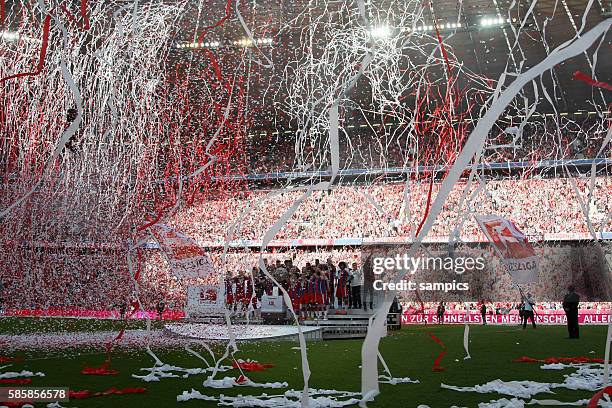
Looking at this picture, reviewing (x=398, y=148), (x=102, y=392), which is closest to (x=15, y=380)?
(x=102, y=392)

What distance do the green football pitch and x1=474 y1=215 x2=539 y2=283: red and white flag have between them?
230 cm

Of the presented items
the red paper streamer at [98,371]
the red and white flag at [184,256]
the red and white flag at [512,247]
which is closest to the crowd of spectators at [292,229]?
the red and white flag at [512,247]

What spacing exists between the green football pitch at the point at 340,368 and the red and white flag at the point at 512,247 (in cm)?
230

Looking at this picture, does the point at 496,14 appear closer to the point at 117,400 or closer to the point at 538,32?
the point at 538,32

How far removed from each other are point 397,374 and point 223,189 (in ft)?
71.6

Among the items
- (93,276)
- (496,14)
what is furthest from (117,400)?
(93,276)

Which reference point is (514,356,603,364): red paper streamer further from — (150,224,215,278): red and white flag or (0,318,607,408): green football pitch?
(150,224,215,278): red and white flag

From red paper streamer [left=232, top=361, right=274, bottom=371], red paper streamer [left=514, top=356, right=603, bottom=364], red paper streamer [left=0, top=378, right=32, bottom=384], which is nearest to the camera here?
red paper streamer [left=0, top=378, right=32, bottom=384]

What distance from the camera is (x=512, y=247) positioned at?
1644cm

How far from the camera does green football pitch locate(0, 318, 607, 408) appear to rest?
18.1 feet

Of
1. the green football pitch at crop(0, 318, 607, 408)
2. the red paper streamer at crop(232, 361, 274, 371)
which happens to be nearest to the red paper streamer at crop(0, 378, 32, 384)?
the green football pitch at crop(0, 318, 607, 408)

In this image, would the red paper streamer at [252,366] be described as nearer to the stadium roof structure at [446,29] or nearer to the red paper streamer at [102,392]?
the red paper streamer at [102,392]

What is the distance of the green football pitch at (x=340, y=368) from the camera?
553 cm

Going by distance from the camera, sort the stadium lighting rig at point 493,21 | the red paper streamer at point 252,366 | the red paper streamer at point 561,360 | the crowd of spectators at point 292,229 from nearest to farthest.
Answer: the red paper streamer at point 252,366, the red paper streamer at point 561,360, the stadium lighting rig at point 493,21, the crowd of spectators at point 292,229
